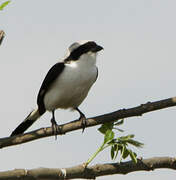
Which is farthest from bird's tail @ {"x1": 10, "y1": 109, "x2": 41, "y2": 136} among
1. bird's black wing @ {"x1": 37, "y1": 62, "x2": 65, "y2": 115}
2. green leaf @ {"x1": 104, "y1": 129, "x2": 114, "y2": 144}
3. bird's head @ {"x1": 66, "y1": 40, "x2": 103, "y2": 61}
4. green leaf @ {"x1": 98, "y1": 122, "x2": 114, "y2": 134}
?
green leaf @ {"x1": 104, "y1": 129, "x2": 114, "y2": 144}

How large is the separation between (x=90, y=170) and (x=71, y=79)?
3.61 metres

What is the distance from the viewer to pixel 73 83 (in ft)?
20.7

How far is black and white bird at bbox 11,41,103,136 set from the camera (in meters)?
6.33

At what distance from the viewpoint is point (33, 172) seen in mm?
2646

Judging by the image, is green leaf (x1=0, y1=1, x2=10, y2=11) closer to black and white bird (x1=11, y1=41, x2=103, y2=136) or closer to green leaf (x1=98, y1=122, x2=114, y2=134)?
green leaf (x1=98, y1=122, x2=114, y2=134)

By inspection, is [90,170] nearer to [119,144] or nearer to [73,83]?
[119,144]

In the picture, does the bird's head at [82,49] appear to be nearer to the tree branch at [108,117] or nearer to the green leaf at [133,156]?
the tree branch at [108,117]

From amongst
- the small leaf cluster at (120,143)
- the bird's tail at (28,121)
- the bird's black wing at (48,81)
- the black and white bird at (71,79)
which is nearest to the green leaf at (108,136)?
the small leaf cluster at (120,143)

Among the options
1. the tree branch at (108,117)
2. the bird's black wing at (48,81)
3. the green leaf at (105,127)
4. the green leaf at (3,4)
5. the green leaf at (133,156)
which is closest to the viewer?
the green leaf at (3,4)

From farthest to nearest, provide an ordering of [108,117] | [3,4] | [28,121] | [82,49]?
[28,121] → [82,49] → [108,117] → [3,4]

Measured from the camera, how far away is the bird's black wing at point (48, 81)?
6.47m

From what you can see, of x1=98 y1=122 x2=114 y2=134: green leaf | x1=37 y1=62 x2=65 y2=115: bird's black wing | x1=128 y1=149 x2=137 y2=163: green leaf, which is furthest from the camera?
x1=37 y1=62 x2=65 y2=115: bird's black wing

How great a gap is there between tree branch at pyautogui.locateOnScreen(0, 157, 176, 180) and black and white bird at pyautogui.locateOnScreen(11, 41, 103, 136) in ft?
11.2

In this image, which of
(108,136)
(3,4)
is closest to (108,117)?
(108,136)
